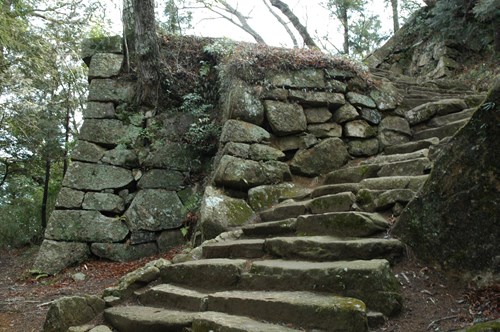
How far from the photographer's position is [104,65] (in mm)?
7727

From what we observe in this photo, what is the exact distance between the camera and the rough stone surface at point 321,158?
19.6ft

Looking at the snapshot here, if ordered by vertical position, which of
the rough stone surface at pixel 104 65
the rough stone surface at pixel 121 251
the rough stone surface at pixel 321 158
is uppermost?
the rough stone surface at pixel 104 65

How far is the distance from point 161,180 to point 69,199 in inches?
62.6

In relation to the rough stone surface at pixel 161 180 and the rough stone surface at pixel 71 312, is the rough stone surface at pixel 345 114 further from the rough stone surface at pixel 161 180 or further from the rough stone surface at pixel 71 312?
the rough stone surface at pixel 71 312

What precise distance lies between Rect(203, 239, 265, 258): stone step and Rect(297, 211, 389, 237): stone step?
474 mm

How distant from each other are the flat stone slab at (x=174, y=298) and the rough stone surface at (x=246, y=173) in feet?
6.14

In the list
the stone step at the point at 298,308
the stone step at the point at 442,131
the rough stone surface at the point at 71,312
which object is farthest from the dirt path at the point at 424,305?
the stone step at the point at 442,131

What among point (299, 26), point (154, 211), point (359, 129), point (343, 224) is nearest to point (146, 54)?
point (154, 211)

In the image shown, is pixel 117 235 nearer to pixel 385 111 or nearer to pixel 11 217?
pixel 385 111

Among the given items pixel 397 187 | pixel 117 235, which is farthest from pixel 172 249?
pixel 397 187

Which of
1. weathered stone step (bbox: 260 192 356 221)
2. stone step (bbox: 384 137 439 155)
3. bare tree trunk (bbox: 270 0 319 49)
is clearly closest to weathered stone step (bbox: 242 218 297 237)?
weathered stone step (bbox: 260 192 356 221)

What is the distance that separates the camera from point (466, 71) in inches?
357

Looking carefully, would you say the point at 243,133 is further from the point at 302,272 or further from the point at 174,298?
the point at 302,272

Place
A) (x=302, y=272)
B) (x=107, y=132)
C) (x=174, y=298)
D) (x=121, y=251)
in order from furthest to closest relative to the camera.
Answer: (x=107, y=132)
(x=121, y=251)
(x=174, y=298)
(x=302, y=272)
